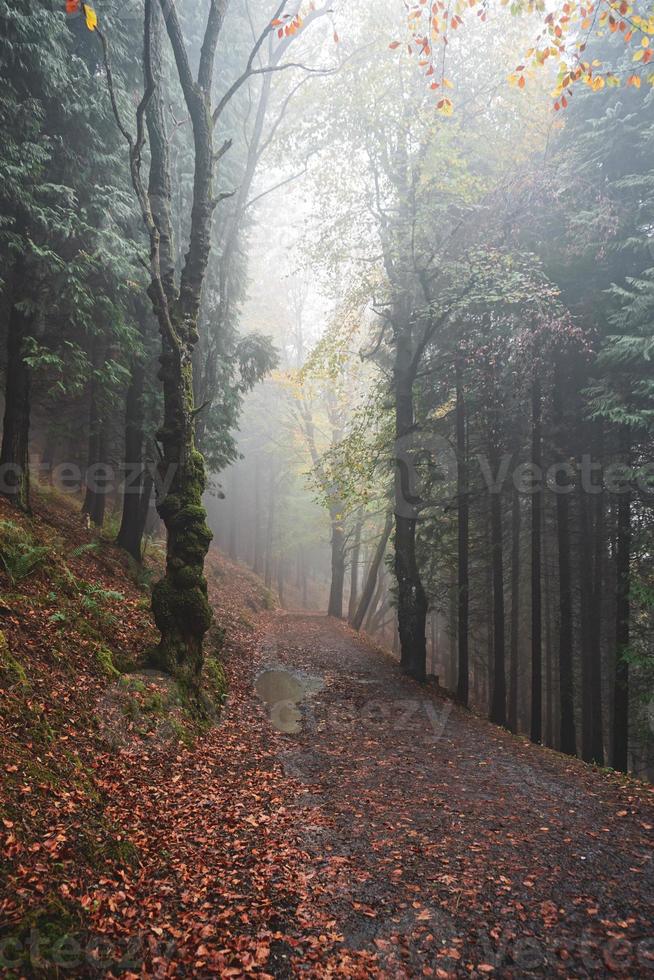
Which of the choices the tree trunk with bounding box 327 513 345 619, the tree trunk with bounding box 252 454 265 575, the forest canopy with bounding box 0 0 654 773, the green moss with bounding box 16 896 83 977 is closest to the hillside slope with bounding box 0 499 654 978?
the green moss with bounding box 16 896 83 977

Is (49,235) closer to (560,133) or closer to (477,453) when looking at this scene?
(477,453)

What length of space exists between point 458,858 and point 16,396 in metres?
9.89

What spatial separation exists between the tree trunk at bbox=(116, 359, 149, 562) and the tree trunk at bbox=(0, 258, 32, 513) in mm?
3164

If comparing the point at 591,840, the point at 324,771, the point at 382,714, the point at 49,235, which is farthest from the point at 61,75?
the point at 591,840

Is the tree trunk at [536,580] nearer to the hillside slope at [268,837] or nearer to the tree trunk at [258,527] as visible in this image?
the hillside slope at [268,837]

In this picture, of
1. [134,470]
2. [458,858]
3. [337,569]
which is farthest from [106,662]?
[337,569]

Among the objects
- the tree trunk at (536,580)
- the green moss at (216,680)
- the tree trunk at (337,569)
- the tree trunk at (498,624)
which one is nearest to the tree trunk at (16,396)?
the green moss at (216,680)

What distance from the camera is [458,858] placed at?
4.54 metres

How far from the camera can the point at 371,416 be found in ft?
46.7

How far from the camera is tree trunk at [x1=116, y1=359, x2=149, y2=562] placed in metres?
12.9

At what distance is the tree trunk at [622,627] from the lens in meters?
10.3

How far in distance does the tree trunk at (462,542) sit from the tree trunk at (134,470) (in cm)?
792

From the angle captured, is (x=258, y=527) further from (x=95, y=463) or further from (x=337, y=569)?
(x=95, y=463)

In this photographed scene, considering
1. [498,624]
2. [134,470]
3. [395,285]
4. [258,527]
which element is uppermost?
[395,285]
